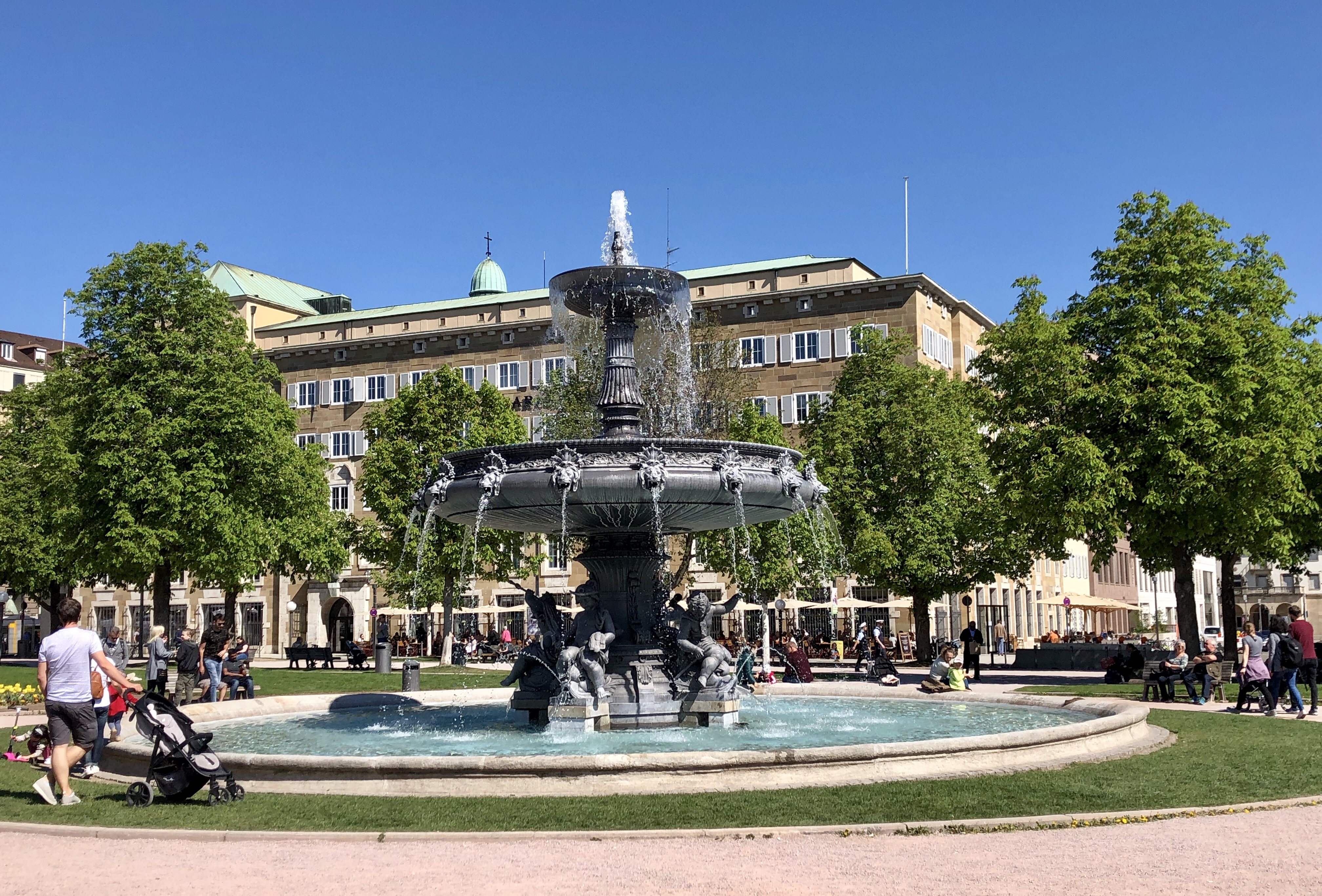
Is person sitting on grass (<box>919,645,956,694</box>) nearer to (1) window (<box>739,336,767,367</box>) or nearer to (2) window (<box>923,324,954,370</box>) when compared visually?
(2) window (<box>923,324,954,370</box>)

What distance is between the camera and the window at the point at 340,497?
210ft

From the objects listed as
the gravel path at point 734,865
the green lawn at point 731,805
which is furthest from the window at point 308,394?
the gravel path at point 734,865

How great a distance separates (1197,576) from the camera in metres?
99.6

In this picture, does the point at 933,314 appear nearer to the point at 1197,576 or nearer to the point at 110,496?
the point at 110,496

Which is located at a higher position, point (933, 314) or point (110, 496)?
point (933, 314)

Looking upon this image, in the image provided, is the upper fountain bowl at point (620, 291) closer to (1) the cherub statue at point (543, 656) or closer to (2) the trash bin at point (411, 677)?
(1) the cherub statue at point (543, 656)

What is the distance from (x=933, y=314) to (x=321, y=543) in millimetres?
27241

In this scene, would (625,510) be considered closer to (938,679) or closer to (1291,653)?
(938,679)

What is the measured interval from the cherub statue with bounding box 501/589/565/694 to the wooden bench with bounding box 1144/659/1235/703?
10961mm

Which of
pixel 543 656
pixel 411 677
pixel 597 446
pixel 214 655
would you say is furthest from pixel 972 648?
pixel 597 446

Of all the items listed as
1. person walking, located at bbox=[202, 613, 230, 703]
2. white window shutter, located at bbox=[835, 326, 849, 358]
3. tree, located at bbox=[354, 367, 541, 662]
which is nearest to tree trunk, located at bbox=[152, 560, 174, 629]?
tree, located at bbox=[354, 367, 541, 662]

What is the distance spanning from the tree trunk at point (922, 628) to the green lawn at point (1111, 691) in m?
12.2

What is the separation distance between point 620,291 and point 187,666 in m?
9.04

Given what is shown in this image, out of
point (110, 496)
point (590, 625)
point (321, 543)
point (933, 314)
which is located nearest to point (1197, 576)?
point (933, 314)
